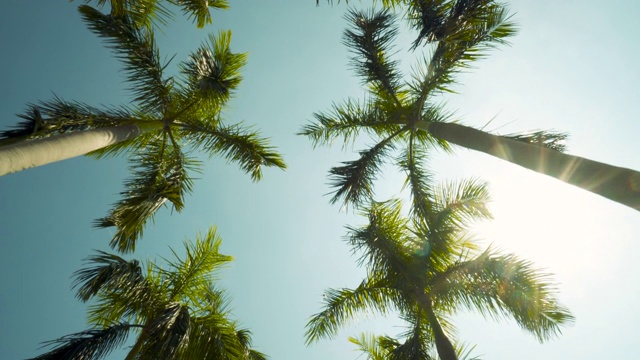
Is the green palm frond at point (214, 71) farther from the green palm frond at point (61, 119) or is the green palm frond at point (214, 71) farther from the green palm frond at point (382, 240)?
the green palm frond at point (382, 240)

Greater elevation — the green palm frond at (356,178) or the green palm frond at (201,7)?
the green palm frond at (201,7)

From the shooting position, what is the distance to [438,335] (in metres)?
6.36

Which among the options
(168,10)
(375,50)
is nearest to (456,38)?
(375,50)

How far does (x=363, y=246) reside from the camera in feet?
24.3

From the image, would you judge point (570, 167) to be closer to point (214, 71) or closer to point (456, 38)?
point (456, 38)

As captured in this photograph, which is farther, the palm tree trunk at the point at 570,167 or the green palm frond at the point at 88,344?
the green palm frond at the point at 88,344

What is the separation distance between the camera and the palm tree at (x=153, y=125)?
6613 millimetres

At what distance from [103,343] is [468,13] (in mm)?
8068

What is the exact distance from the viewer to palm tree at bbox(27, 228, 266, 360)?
18.2 feet

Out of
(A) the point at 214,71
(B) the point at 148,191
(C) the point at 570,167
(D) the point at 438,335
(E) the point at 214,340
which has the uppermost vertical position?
(A) the point at 214,71

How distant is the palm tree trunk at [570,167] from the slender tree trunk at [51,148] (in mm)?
5916

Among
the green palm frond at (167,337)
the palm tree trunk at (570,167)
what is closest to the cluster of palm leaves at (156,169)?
the green palm frond at (167,337)

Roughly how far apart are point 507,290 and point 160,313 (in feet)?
20.2

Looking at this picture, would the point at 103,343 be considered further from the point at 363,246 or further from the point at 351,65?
the point at 351,65
